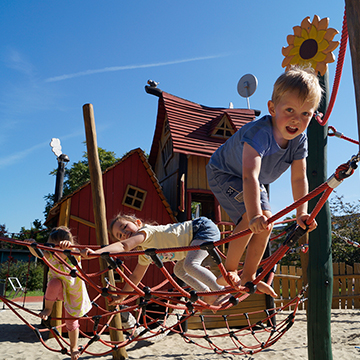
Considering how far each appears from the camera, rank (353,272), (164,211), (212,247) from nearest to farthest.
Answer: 1. (212,247)
2. (164,211)
3. (353,272)

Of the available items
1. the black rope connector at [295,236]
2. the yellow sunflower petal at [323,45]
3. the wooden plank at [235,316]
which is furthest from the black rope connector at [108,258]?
the wooden plank at [235,316]

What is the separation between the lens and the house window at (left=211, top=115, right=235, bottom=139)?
1023 cm

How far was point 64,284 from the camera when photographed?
3.58 metres

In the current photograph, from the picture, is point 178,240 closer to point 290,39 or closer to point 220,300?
point 220,300

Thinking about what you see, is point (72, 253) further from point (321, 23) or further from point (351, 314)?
point (351, 314)

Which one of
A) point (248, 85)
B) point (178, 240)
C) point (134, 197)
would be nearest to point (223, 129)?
point (248, 85)

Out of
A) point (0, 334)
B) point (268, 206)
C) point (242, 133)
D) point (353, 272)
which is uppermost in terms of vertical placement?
point (242, 133)

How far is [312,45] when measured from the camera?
3588mm

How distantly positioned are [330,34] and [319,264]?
2.45 metres

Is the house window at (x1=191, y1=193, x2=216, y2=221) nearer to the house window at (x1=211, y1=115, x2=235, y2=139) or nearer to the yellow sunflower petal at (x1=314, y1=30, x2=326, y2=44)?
the house window at (x1=211, y1=115, x2=235, y2=139)

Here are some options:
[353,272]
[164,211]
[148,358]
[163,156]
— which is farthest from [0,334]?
[353,272]

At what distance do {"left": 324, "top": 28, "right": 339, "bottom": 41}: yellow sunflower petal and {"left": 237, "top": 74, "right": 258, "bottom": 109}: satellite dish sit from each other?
6566 mm

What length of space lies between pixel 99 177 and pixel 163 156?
23.4 feet

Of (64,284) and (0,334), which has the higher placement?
(64,284)
